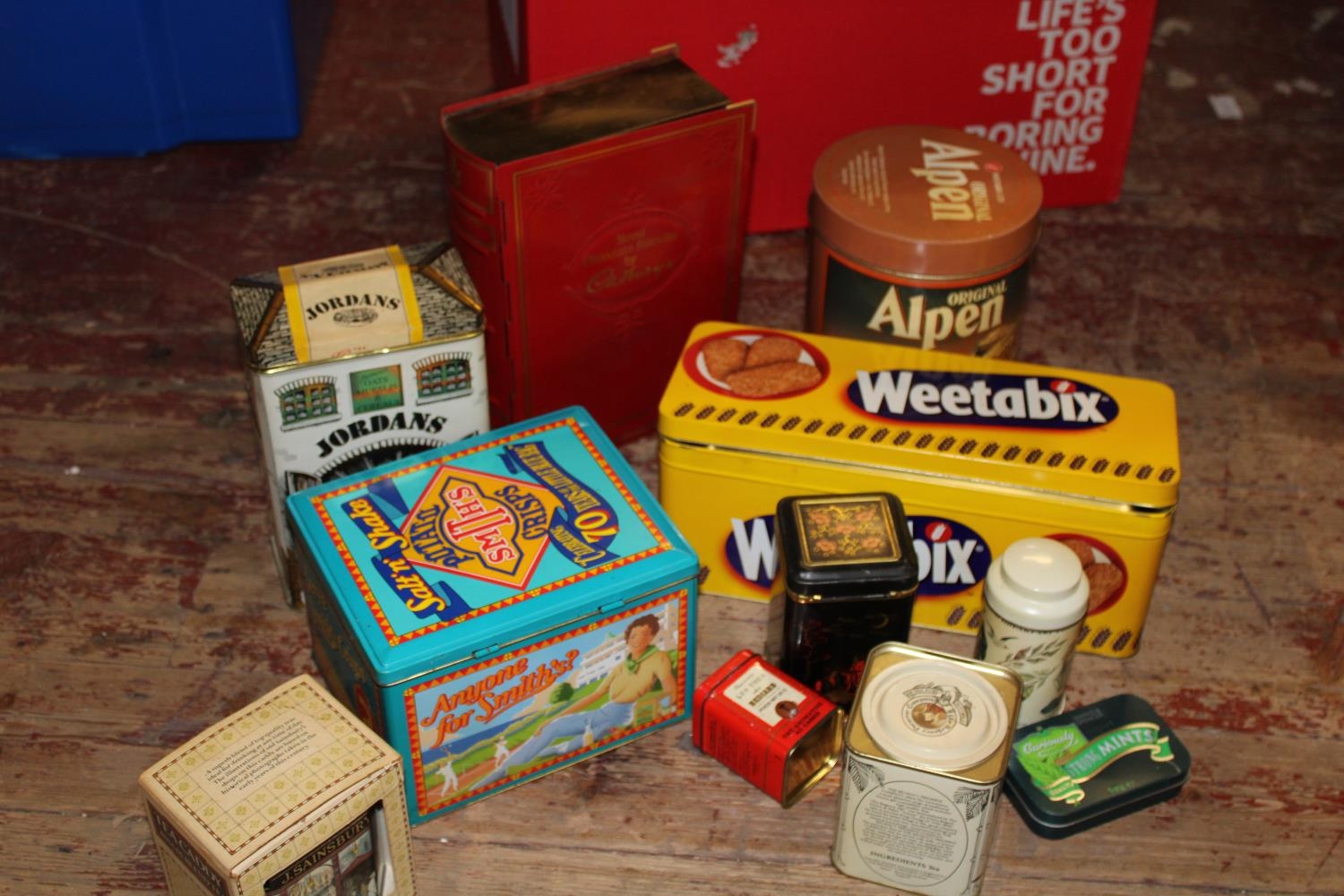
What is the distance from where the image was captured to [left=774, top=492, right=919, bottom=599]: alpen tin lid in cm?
123

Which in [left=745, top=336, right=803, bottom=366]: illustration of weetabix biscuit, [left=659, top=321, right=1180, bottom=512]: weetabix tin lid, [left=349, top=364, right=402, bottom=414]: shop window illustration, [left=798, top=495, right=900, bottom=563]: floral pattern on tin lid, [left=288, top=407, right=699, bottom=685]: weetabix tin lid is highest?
[left=349, top=364, right=402, bottom=414]: shop window illustration

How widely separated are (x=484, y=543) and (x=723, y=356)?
313 millimetres

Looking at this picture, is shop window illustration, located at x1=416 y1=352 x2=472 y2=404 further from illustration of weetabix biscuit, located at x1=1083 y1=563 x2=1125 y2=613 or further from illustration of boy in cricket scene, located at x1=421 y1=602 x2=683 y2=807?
illustration of weetabix biscuit, located at x1=1083 y1=563 x2=1125 y2=613

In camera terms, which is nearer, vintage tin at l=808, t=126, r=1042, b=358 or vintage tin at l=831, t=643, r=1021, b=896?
vintage tin at l=831, t=643, r=1021, b=896

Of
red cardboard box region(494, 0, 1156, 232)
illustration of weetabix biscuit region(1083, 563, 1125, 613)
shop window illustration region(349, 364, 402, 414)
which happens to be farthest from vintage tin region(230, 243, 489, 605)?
illustration of weetabix biscuit region(1083, 563, 1125, 613)

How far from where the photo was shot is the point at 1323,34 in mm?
2299

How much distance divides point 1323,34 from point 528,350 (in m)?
1.46

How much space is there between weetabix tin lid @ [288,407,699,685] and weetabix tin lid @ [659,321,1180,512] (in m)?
0.11

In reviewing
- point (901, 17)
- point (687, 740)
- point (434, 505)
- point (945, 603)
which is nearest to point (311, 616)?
point (434, 505)

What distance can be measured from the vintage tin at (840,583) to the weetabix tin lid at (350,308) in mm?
338

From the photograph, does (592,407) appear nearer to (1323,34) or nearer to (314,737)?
(314,737)

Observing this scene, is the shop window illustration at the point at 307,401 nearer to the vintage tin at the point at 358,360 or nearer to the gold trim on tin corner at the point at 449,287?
the vintage tin at the point at 358,360

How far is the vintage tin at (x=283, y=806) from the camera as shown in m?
1.06

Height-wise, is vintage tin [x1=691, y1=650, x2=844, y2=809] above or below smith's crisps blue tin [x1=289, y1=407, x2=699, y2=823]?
below
